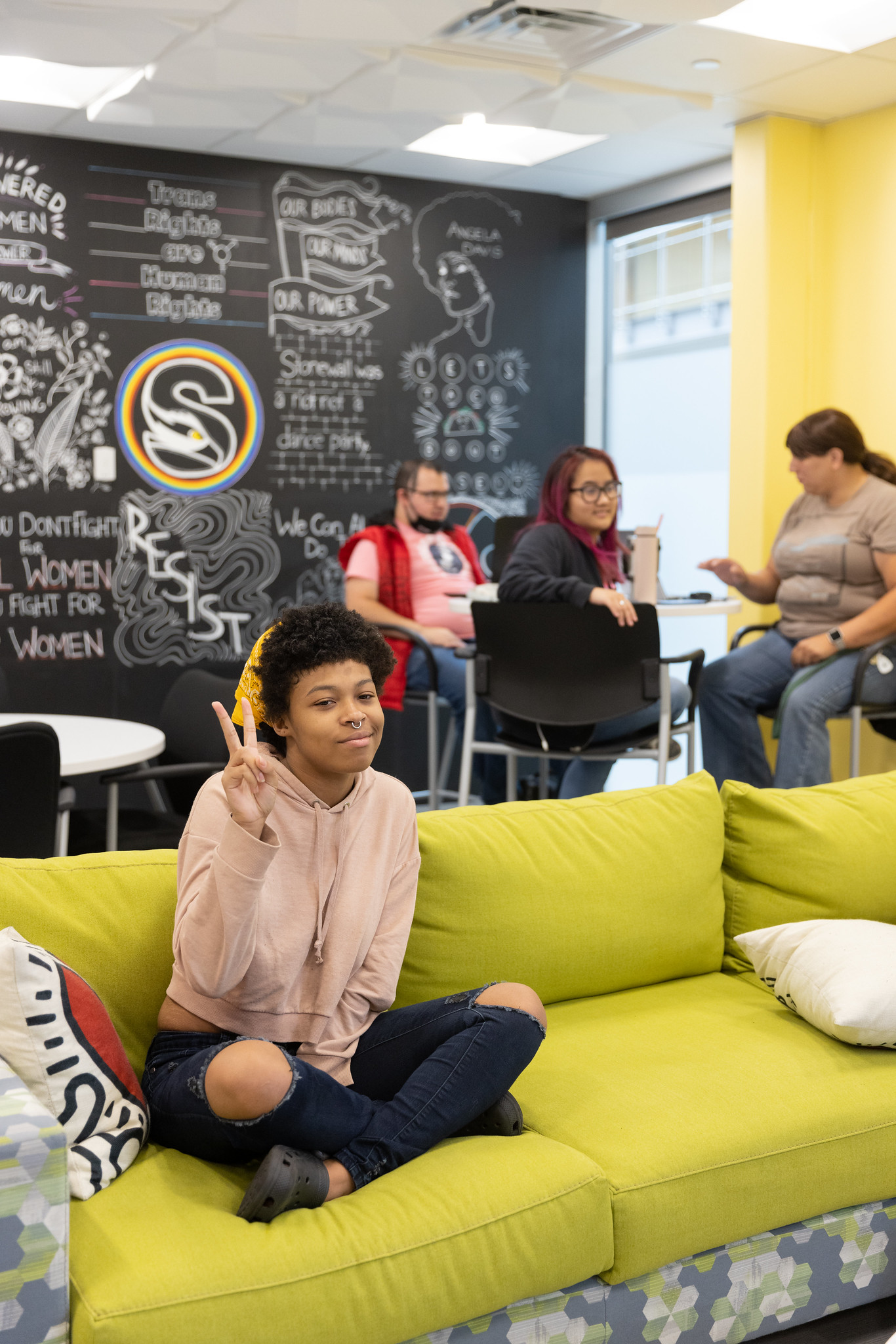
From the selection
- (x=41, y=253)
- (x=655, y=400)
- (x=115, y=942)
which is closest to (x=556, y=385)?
(x=655, y=400)

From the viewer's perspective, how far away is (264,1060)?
1.61 m

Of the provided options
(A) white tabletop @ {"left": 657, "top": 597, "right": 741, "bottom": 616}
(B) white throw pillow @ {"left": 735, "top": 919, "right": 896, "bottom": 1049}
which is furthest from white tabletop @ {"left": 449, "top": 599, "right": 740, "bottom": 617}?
(B) white throw pillow @ {"left": 735, "top": 919, "right": 896, "bottom": 1049}

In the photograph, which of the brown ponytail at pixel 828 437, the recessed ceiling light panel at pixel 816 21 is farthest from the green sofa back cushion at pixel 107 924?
the recessed ceiling light panel at pixel 816 21

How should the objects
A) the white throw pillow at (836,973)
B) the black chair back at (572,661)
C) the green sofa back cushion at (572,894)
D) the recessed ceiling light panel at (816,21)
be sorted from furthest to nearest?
the recessed ceiling light panel at (816,21)
the black chair back at (572,661)
the green sofa back cushion at (572,894)
the white throw pillow at (836,973)

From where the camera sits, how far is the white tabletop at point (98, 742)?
9.27 feet

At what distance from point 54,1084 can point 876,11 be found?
12.5 feet

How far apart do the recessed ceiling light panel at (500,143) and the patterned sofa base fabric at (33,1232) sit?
4.41 m

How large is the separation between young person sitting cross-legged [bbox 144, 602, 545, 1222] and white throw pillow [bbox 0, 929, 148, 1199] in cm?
8

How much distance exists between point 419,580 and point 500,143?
6.07 feet

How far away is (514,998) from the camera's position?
188cm

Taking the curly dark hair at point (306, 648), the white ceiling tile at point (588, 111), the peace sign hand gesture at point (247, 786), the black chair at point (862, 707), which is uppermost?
the white ceiling tile at point (588, 111)

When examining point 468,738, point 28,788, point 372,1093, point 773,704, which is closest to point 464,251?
point 773,704

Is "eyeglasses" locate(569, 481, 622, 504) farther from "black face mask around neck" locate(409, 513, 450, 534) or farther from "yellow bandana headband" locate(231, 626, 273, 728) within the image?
"yellow bandana headband" locate(231, 626, 273, 728)

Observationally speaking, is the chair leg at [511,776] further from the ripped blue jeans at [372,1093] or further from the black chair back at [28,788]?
the ripped blue jeans at [372,1093]
